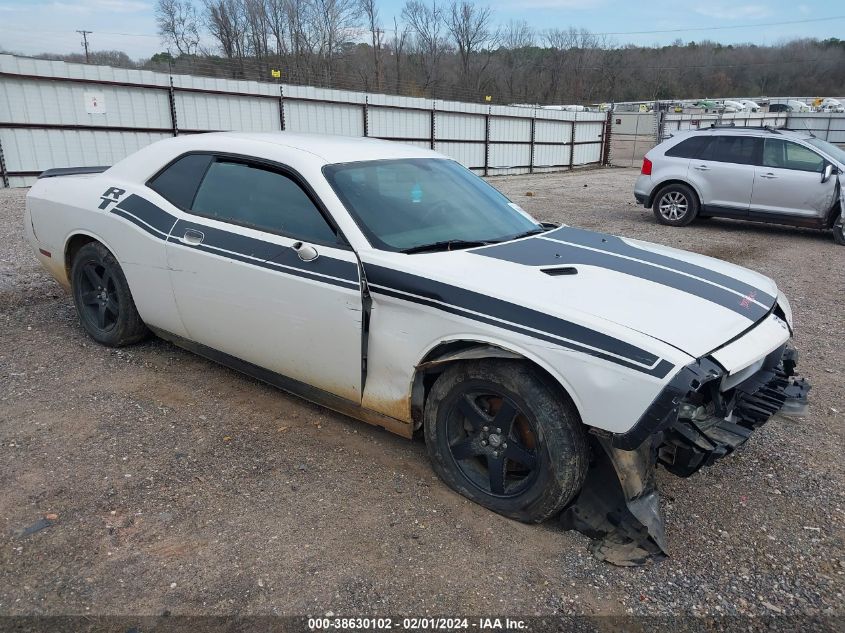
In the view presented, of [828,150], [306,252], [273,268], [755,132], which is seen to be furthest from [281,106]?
[306,252]

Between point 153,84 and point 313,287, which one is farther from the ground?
point 153,84

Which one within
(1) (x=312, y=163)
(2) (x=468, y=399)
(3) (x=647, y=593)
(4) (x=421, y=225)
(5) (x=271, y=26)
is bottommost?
(3) (x=647, y=593)

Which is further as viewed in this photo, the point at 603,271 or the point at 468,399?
the point at 603,271

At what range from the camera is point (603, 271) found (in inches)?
121

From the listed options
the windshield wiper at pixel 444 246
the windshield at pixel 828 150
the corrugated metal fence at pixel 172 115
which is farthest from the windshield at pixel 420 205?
the corrugated metal fence at pixel 172 115

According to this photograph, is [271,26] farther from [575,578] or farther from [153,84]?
[575,578]

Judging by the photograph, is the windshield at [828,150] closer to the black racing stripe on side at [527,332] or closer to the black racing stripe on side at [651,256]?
the black racing stripe on side at [651,256]

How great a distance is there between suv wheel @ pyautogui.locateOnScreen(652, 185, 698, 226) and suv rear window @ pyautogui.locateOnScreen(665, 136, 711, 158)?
56 cm

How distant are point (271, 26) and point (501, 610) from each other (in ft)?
177

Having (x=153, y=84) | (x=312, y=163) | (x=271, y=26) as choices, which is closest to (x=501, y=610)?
(x=312, y=163)

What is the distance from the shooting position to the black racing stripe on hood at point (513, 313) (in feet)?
7.77

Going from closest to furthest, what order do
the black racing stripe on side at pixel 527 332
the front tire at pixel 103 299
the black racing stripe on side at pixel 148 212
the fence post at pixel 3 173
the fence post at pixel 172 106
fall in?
the black racing stripe on side at pixel 527 332, the black racing stripe on side at pixel 148 212, the front tire at pixel 103 299, the fence post at pixel 3 173, the fence post at pixel 172 106

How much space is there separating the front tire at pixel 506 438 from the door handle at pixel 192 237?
5.60ft

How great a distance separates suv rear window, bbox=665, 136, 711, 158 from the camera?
435 inches
